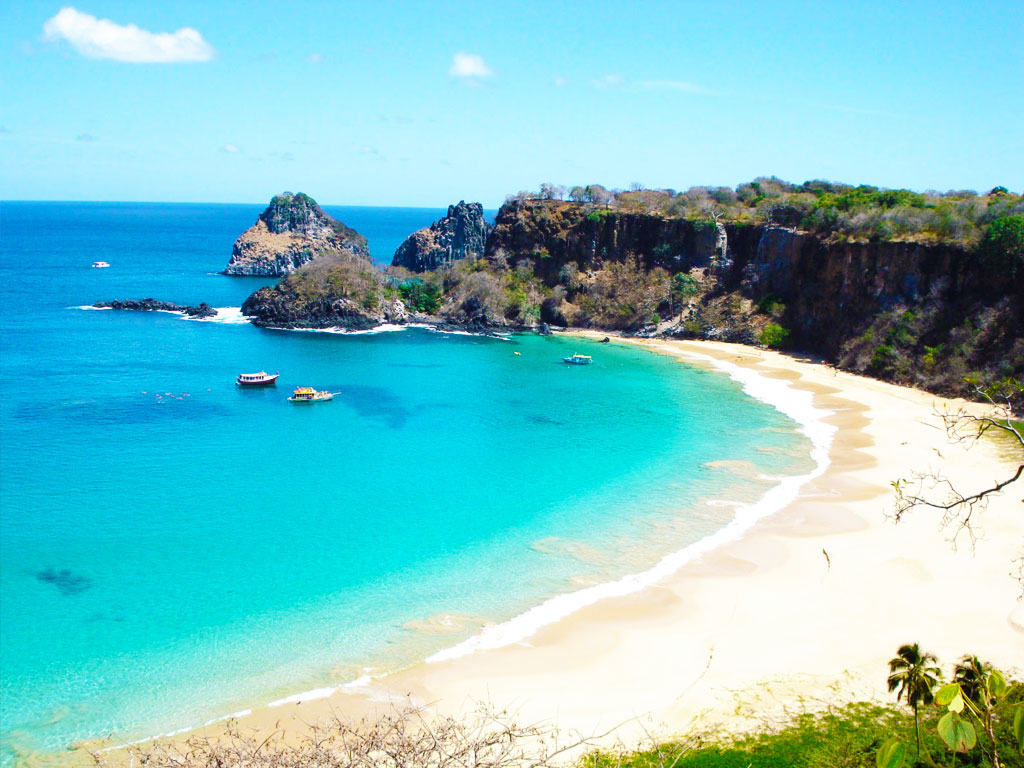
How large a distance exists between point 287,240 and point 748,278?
79678 mm

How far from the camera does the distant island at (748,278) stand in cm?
5397

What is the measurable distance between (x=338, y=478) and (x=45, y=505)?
11992mm

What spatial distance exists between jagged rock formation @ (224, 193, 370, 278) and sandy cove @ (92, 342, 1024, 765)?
101m

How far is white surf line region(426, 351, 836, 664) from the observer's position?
22656mm

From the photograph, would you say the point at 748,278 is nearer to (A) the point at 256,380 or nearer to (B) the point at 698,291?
(B) the point at 698,291

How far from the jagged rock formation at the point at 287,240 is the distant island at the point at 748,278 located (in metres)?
39.3

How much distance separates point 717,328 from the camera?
7206cm

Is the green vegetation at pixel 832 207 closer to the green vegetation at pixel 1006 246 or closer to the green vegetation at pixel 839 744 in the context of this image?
the green vegetation at pixel 1006 246

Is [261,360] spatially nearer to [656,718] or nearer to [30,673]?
[30,673]

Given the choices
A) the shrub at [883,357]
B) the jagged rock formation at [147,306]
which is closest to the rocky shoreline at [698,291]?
the shrub at [883,357]

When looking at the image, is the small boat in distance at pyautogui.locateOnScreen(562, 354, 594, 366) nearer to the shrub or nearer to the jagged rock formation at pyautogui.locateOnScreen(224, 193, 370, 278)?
the shrub

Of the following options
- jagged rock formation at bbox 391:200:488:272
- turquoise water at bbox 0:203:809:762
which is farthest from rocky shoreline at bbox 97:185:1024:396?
jagged rock formation at bbox 391:200:488:272

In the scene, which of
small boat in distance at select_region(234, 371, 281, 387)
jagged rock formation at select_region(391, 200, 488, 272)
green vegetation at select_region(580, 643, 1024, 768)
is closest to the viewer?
green vegetation at select_region(580, 643, 1024, 768)

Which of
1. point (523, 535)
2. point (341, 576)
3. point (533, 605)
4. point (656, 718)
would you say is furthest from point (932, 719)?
point (341, 576)
